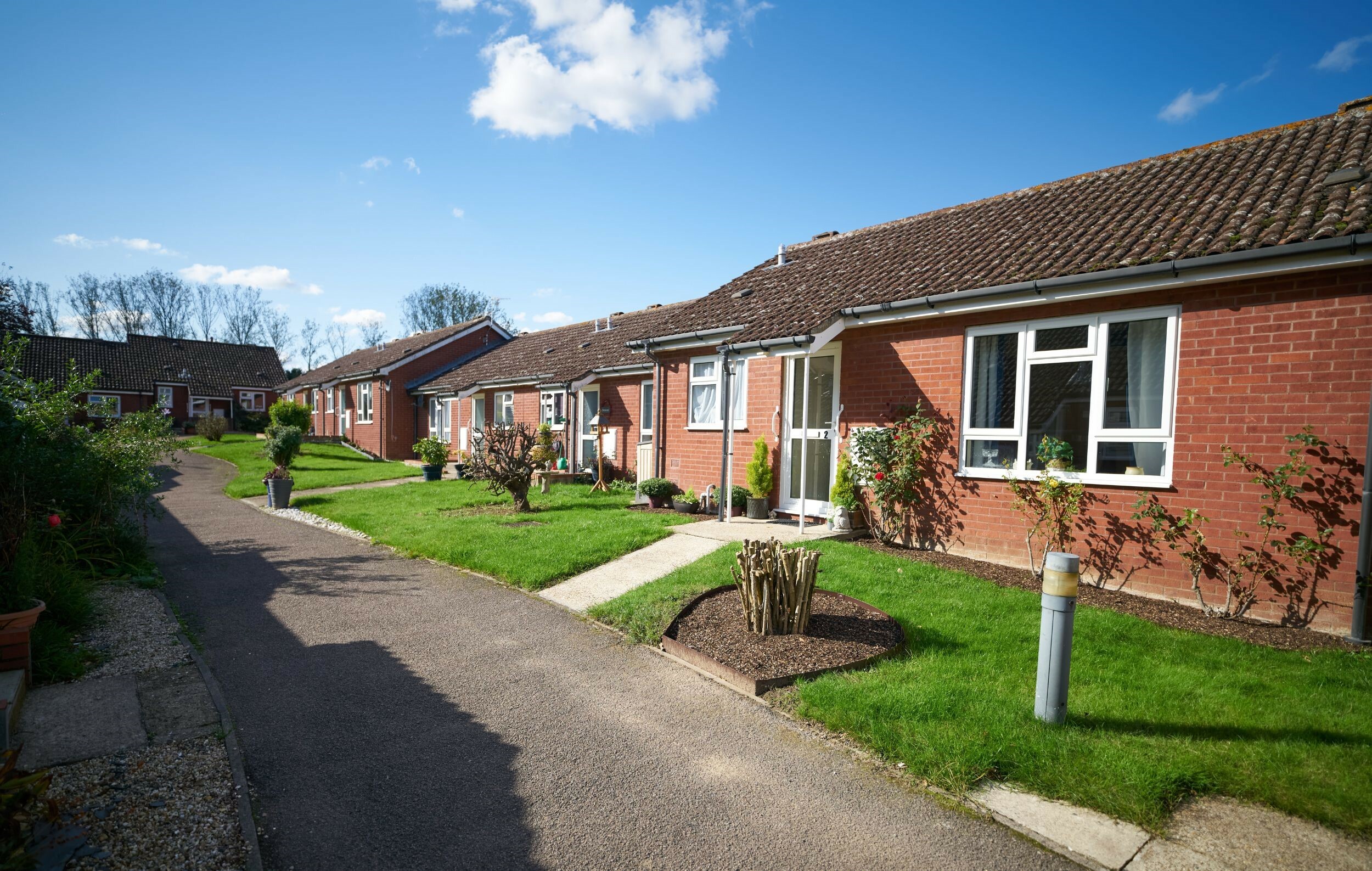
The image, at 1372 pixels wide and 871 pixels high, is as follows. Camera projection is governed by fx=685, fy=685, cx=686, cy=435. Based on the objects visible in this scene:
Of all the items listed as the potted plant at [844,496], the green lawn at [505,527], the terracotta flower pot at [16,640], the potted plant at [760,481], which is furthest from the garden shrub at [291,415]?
the terracotta flower pot at [16,640]

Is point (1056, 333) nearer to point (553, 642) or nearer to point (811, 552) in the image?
point (811, 552)

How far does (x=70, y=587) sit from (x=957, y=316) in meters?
9.72

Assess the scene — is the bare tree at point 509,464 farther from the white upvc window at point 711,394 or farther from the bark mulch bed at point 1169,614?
the bark mulch bed at point 1169,614

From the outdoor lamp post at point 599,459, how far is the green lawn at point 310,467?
6.87 meters

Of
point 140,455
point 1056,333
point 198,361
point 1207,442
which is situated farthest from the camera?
point 198,361

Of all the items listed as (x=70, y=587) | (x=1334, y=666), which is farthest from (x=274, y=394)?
(x=1334, y=666)

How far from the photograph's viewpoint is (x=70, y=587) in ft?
20.2

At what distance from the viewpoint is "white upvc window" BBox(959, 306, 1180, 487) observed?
23.3ft

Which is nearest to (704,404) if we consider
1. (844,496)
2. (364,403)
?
(844,496)

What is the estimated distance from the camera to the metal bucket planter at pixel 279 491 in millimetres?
14727

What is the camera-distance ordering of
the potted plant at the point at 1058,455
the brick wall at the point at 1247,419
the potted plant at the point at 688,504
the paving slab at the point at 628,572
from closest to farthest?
1. the brick wall at the point at 1247,419
2. the paving slab at the point at 628,572
3. the potted plant at the point at 1058,455
4. the potted plant at the point at 688,504

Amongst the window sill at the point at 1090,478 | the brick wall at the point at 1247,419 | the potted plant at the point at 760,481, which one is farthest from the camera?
the potted plant at the point at 760,481

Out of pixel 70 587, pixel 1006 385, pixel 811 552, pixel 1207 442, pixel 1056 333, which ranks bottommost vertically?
pixel 70 587

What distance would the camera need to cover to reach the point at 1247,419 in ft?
21.3
